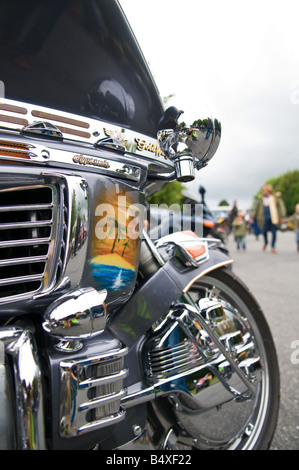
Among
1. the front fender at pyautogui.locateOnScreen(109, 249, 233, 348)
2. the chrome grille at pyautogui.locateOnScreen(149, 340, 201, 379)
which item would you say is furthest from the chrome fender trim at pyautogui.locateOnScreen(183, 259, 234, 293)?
the chrome grille at pyautogui.locateOnScreen(149, 340, 201, 379)

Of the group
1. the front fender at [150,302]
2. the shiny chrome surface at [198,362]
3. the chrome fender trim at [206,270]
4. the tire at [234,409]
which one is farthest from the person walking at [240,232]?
the front fender at [150,302]

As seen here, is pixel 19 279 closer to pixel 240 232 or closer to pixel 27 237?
pixel 27 237

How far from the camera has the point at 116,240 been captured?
0.88 m

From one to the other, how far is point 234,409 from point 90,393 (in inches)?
34.6

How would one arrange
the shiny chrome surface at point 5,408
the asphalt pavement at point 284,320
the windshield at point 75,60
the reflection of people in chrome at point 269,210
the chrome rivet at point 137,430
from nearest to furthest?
the shiny chrome surface at point 5,408 → the windshield at point 75,60 → the chrome rivet at point 137,430 → the asphalt pavement at point 284,320 → the reflection of people in chrome at point 269,210

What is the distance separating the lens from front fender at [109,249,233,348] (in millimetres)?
1028

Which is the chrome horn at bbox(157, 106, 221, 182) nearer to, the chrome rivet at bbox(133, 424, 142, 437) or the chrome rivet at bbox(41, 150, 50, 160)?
the chrome rivet at bbox(41, 150, 50, 160)

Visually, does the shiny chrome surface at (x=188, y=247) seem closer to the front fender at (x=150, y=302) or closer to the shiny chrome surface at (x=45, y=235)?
the front fender at (x=150, y=302)

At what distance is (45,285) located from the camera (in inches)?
30.2

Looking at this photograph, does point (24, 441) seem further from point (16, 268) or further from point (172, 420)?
point (172, 420)

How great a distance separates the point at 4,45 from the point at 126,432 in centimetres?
119

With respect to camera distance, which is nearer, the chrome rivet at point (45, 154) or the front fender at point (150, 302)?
the chrome rivet at point (45, 154)

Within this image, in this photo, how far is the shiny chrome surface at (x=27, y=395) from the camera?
659 millimetres

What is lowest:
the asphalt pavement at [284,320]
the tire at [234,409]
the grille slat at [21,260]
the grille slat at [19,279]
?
the asphalt pavement at [284,320]
